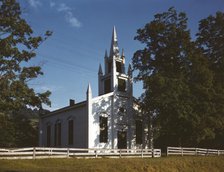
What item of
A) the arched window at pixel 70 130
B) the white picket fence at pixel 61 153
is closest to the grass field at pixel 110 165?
the white picket fence at pixel 61 153

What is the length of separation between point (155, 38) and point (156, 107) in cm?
869

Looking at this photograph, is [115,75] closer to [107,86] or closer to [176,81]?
[107,86]

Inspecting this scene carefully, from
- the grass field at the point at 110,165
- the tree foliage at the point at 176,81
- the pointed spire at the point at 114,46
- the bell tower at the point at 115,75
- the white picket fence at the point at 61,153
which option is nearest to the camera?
the grass field at the point at 110,165

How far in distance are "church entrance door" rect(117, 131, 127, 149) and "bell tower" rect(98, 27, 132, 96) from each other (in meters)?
4.96

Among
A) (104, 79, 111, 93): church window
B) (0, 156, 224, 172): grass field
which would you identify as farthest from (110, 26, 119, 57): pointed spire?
(0, 156, 224, 172): grass field

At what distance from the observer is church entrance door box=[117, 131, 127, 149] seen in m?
36.5

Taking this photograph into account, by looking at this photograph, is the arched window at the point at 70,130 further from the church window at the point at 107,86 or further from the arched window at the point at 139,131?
the arched window at the point at 139,131

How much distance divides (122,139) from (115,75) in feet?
26.6

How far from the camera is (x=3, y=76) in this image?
78.9 feet

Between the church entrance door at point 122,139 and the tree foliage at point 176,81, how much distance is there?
426 centimetres

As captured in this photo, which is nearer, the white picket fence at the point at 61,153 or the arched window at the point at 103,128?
the white picket fence at the point at 61,153

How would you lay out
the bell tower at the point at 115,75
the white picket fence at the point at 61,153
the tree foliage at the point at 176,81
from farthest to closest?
the bell tower at the point at 115,75, the tree foliage at the point at 176,81, the white picket fence at the point at 61,153

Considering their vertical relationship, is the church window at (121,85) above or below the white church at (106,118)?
above

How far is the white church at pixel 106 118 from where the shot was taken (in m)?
33.9
